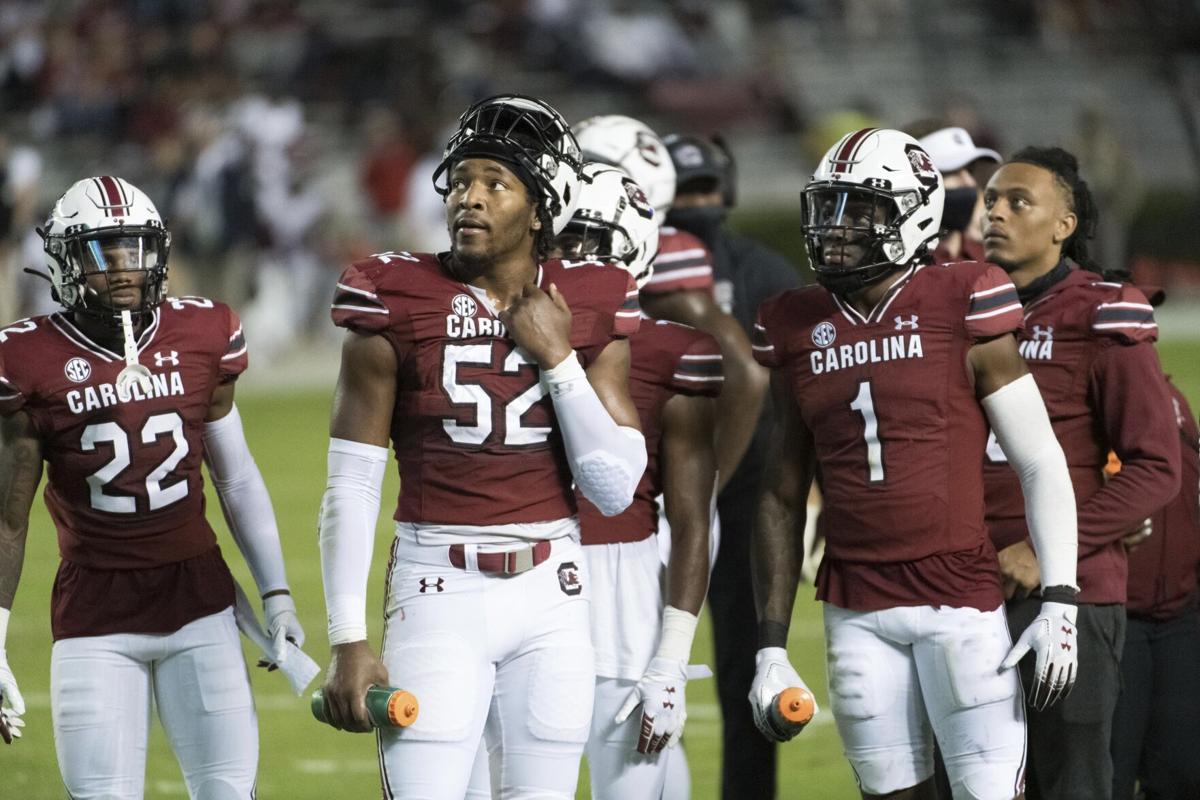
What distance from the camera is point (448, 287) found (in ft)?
12.7

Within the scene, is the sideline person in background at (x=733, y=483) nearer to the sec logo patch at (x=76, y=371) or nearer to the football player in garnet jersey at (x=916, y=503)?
the football player in garnet jersey at (x=916, y=503)

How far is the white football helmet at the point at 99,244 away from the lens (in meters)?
4.41

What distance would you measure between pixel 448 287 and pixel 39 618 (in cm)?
573

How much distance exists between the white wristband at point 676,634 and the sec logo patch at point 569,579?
493 mm

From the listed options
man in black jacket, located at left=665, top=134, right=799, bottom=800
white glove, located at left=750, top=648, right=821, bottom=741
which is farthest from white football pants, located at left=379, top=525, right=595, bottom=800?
man in black jacket, located at left=665, top=134, right=799, bottom=800

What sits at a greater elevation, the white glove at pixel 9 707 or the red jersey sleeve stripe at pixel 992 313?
the red jersey sleeve stripe at pixel 992 313

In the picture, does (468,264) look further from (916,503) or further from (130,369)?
(916,503)

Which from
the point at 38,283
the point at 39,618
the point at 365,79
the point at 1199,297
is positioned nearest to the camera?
the point at 39,618

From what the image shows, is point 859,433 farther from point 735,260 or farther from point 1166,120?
point 1166,120

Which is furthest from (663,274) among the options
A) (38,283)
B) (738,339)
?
(38,283)

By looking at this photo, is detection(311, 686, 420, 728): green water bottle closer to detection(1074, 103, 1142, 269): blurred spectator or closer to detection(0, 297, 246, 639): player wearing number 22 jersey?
detection(0, 297, 246, 639): player wearing number 22 jersey

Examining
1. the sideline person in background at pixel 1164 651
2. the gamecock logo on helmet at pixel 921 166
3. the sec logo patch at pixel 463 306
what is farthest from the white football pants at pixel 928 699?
the sec logo patch at pixel 463 306

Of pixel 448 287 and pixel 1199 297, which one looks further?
pixel 1199 297

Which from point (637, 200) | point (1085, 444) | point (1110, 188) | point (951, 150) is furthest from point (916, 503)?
point (1110, 188)
